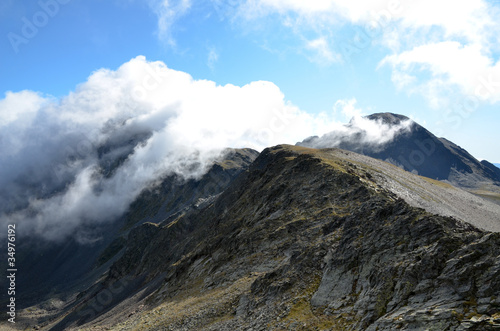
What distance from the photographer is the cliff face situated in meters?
23.2

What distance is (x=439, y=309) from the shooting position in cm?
2192

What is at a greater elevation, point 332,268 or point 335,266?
point 335,266

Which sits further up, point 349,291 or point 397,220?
point 397,220

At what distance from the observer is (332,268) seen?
3781cm

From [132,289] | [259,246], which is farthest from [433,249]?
[132,289]

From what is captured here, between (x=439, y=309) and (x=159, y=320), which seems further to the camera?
(x=159, y=320)

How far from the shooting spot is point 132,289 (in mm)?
136625

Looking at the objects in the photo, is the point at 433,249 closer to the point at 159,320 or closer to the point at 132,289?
the point at 159,320

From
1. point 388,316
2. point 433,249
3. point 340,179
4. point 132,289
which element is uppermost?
point 340,179

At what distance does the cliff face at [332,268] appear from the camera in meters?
23.2

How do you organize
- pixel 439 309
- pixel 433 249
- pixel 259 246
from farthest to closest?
pixel 259 246 < pixel 433 249 < pixel 439 309

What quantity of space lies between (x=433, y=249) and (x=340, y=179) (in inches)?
1670

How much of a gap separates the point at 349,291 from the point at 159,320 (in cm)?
3539

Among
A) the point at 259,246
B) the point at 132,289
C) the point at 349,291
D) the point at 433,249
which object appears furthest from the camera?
the point at 132,289
